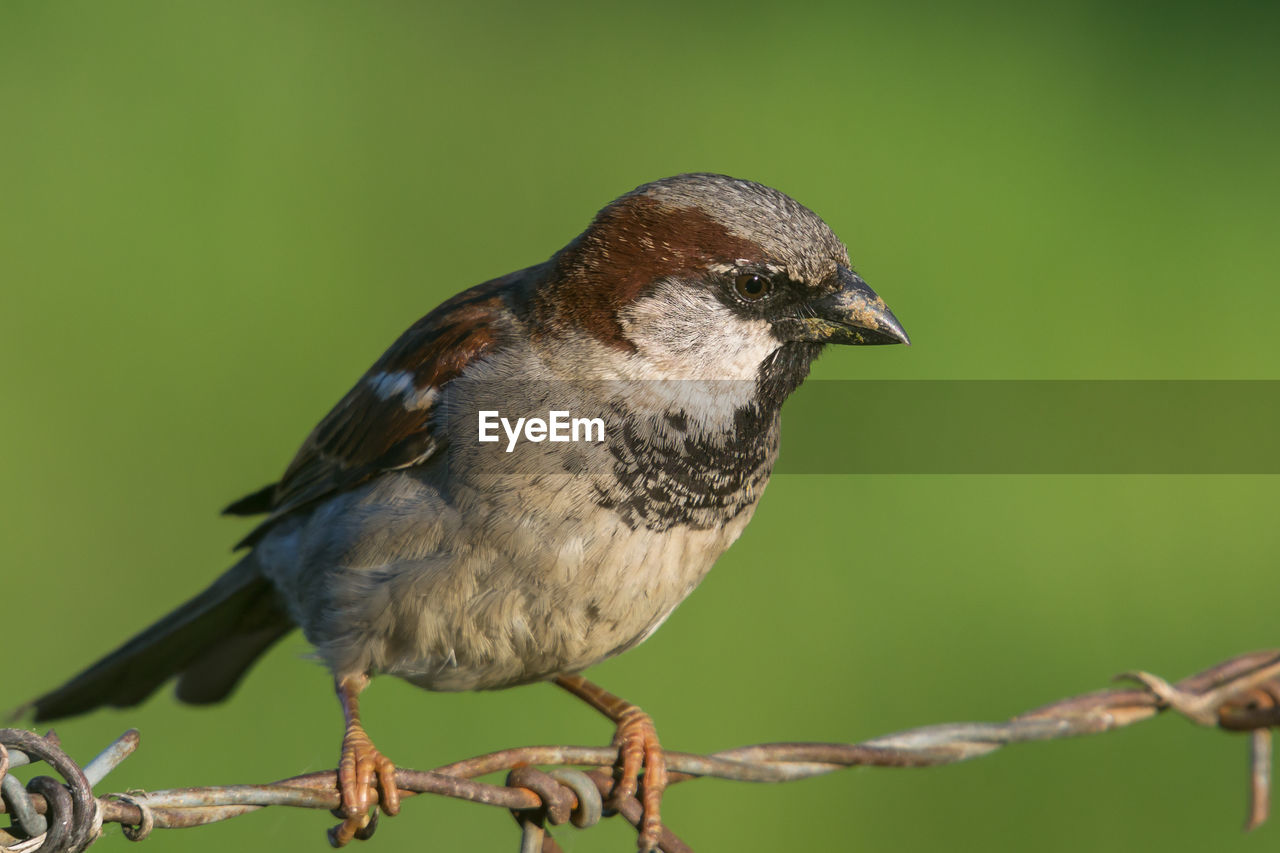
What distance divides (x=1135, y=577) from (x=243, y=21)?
3.40 m

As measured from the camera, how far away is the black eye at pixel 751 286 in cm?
232

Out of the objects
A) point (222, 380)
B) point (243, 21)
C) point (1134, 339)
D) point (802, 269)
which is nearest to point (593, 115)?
point (243, 21)

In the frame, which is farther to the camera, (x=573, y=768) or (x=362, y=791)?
(x=362, y=791)

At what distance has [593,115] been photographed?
16.1 feet

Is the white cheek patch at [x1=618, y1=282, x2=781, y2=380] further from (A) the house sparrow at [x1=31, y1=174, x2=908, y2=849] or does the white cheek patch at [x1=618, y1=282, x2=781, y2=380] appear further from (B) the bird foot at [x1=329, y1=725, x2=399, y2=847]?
(B) the bird foot at [x1=329, y1=725, x2=399, y2=847]

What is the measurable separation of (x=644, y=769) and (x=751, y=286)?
0.86 meters

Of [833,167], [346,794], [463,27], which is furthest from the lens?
[463,27]

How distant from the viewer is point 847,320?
233 cm

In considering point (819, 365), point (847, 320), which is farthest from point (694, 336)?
point (819, 365)

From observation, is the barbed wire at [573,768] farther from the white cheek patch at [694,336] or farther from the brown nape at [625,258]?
the brown nape at [625,258]

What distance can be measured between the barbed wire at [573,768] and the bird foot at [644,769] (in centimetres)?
4

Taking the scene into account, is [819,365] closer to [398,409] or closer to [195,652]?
[398,409]

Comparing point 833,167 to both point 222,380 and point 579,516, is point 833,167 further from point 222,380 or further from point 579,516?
point 579,516

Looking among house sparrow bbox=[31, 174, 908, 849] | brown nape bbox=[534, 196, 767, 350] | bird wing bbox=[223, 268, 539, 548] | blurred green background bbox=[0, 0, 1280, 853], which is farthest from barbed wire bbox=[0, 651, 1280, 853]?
blurred green background bbox=[0, 0, 1280, 853]
